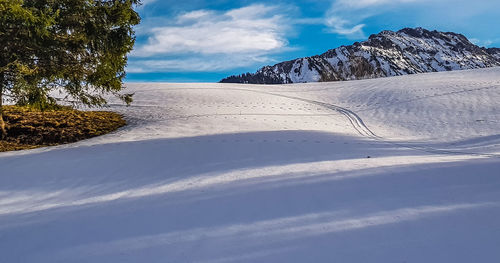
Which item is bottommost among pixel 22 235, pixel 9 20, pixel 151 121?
pixel 22 235

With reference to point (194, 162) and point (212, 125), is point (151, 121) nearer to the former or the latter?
point (212, 125)

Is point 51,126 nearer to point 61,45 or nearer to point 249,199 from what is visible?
point 61,45

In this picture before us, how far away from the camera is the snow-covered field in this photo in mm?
2703

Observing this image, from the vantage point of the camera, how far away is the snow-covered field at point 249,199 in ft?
8.87

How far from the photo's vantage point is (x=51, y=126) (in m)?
11.2

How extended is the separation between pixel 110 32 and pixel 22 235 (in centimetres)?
776

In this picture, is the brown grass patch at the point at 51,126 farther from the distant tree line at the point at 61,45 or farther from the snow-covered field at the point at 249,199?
the snow-covered field at the point at 249,199

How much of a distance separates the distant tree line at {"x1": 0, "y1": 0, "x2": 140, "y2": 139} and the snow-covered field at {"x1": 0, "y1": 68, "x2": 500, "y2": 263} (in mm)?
1999

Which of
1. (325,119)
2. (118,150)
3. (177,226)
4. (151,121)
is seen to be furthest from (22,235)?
(325,119)

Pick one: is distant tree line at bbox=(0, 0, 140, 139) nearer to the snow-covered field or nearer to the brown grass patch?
the brown grass patch

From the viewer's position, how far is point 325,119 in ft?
46.2

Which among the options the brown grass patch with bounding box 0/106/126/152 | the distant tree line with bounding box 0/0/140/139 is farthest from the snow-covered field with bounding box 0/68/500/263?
the distant tree line with bounding box 0/0/140/139

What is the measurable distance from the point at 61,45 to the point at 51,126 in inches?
158

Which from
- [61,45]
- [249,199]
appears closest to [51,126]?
[61,45]
